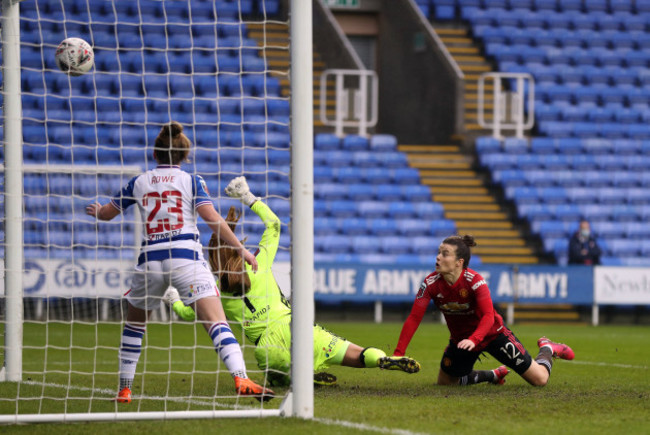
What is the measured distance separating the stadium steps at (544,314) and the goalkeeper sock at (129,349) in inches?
473

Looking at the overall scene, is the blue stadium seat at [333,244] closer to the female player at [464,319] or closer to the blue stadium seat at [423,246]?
the blue stadium seat at [423,246]

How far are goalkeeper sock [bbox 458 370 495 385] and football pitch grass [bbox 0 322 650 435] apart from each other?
63 millimetres

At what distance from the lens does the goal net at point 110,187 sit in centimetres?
657

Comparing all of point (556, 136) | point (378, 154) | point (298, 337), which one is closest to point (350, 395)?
point (298, 337)

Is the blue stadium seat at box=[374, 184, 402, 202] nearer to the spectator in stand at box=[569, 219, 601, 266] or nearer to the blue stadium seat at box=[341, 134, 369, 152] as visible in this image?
the blue stadium seat at box=[341, 134, 369, 152]

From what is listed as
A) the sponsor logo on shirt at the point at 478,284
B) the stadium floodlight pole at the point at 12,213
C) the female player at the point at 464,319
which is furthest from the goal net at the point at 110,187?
the sponsor logo on shirt at the point at 478,284

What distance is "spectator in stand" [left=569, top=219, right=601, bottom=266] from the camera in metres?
17.9

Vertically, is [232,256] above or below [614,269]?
above

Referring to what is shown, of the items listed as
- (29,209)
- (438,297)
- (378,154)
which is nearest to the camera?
(438,297)

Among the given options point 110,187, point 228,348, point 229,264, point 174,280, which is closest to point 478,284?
point 229,264

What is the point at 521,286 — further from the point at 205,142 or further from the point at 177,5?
the point at 177,5

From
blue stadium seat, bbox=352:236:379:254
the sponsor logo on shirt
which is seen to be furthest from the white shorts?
blue stadium seat, bbox=352:236:379:254

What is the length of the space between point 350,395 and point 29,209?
983 cm

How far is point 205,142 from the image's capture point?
18703 mm
